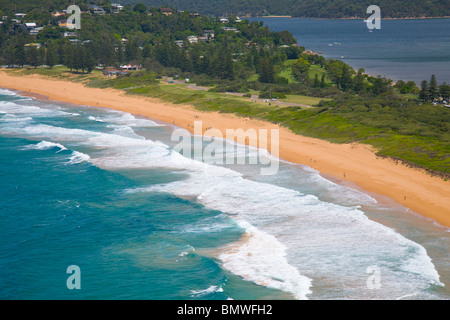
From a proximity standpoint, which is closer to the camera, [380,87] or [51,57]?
[380,87]

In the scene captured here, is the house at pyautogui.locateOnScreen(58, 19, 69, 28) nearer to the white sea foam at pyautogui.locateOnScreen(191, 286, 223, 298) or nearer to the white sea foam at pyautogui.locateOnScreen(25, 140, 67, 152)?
the white sea foam at pyautogui.locateOnScreen(25, 140, 67, 152)

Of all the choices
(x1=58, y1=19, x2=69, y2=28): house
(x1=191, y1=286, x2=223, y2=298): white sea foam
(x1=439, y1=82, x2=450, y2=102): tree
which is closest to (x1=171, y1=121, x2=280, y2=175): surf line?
(x1=191, y1=286, x2=223, y2=298): white sea foam

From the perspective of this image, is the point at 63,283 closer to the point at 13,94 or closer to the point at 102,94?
the point at 102,94

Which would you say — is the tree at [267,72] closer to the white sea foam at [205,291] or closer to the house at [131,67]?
the house at [131,67]

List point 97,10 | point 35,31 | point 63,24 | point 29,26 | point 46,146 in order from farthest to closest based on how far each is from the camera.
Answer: point 97,10, point 63,24, point 29,26, point 35,31, point 46,146

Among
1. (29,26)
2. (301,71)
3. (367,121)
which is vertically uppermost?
(29,26)

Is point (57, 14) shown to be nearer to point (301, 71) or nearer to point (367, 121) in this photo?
point (301, 71)

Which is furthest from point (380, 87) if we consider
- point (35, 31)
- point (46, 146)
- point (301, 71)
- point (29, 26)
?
point (29, 26)
